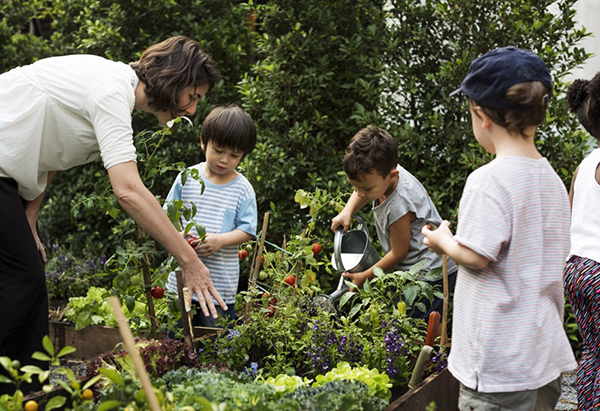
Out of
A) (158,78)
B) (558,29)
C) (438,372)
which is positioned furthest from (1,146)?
(558,29)

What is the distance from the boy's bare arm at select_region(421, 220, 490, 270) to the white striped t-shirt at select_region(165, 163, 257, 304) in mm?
1441

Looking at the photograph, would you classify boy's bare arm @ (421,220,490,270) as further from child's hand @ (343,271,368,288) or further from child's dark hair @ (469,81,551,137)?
child's hand @ (343,271,368,288)

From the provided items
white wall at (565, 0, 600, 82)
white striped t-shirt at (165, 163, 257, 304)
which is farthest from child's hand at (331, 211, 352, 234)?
white wall at (565, 0, 600, 82)

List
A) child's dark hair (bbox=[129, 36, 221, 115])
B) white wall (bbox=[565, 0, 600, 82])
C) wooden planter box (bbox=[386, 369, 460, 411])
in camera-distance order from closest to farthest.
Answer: wooden planter box (bbox=[386, 369, 460, 411]) < child's dark hair (bbox=[129, 36, 221, 115]) < white wall (bbox=[565, 0, 600, 82])

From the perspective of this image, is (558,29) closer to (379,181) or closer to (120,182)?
(379,181)

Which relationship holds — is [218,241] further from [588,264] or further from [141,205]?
[588,264]

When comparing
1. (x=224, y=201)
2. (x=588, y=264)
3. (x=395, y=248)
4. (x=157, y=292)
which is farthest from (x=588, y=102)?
(x=157, y=292)

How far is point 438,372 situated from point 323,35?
2608 mm

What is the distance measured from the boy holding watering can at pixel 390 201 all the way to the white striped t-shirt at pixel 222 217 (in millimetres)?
476

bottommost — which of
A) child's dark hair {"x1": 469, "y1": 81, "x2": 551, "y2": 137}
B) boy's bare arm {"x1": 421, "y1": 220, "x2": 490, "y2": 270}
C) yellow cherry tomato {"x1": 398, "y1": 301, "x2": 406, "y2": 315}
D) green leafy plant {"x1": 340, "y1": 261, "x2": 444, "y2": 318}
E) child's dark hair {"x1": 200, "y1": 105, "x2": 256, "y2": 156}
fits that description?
yellow cherry tomato {"x1": 398, "y1": 301, "x2": 406, "y2": 315}

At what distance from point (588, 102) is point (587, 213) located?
1.52 ft

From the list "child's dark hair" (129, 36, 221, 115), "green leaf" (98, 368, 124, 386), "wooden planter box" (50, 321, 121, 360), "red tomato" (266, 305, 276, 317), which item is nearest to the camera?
"green leaf" (98, 368, 124, 386)

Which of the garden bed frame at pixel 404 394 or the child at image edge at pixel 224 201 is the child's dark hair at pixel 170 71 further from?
the garden bed frame at pixel 404 394

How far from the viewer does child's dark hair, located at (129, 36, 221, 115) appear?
2.53 metres
